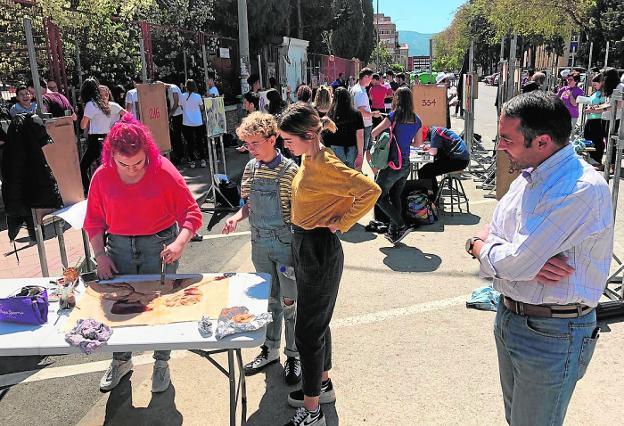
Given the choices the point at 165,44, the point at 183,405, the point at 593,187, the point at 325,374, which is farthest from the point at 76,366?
the point at 165,44

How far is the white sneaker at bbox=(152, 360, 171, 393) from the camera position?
3.31 meters

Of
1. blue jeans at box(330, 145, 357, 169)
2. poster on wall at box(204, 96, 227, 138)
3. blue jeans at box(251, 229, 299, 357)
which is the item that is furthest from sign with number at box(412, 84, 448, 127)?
blue jeans at box(251, 229, 299, 357)

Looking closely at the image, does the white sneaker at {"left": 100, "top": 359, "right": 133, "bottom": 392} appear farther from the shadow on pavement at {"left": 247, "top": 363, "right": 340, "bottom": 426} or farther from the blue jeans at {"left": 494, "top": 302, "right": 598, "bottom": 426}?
the blue jeans at {"left": 494, "top": 302, "right": 598, "bottom": 426}

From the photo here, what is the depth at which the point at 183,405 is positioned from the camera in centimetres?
320

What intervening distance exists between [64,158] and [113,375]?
207 cm

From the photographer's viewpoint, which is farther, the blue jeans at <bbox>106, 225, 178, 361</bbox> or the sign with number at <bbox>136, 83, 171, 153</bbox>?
the sign with number at <bbox>136, 83, 171, 153</bbox>

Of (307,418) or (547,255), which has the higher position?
(547,255)

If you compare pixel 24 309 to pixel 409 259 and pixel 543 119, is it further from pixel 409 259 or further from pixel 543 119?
pixel 409 259

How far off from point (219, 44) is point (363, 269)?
13003 millimetres

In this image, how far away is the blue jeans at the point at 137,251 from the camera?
315 centimetres

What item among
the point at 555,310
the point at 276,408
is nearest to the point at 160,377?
the point at 276,408

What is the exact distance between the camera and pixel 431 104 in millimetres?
10008

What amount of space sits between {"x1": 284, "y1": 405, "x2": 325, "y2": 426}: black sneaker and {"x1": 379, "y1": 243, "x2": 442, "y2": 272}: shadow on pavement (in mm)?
2713

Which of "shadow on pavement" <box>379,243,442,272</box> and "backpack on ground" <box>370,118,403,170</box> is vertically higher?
"backpack on ground" <box>370,118,403,170</box>
